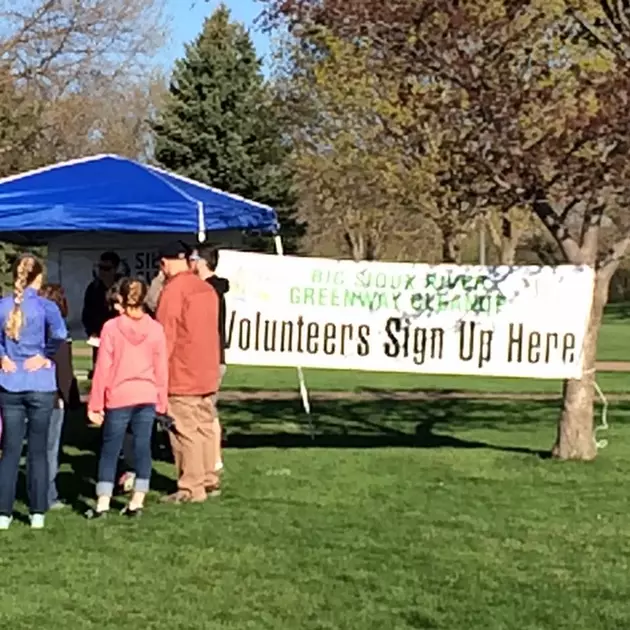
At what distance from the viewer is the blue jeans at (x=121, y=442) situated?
9.56 meters

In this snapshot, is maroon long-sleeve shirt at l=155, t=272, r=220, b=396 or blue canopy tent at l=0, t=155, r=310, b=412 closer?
maroon long-sleeve shirt at l=155, t=272, r=220, b=396

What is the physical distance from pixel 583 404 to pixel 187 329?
3865 millimetres

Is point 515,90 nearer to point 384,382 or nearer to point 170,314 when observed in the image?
point 170,314

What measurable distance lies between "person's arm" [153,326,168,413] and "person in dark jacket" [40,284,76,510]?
0.62 m

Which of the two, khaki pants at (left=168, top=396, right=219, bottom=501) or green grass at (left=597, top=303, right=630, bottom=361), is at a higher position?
khaki pants at (left=168, top=396, right=219, bottom=501)

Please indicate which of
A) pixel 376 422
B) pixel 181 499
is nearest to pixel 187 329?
pixel 181 499

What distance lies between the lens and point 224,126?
4478 centimetres

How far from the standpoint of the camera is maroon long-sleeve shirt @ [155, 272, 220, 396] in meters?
10.2

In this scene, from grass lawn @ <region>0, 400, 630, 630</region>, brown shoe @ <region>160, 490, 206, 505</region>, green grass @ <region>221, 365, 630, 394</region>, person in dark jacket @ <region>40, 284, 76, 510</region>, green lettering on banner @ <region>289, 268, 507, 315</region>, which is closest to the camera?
grass lawn @ <region>0, 400, 630, 630</region>

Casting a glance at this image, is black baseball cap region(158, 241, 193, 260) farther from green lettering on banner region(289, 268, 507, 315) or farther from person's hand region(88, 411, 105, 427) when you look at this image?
green lettering on banner region(289, 268, 507, 315)

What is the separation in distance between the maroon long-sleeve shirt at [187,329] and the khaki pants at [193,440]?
10cm

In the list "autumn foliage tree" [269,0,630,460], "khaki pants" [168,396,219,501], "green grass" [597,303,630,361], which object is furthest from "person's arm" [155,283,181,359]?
"green grass" [597,303,630,361]

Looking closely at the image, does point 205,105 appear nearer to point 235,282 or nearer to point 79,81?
point 79,81

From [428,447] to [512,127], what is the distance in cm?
378
